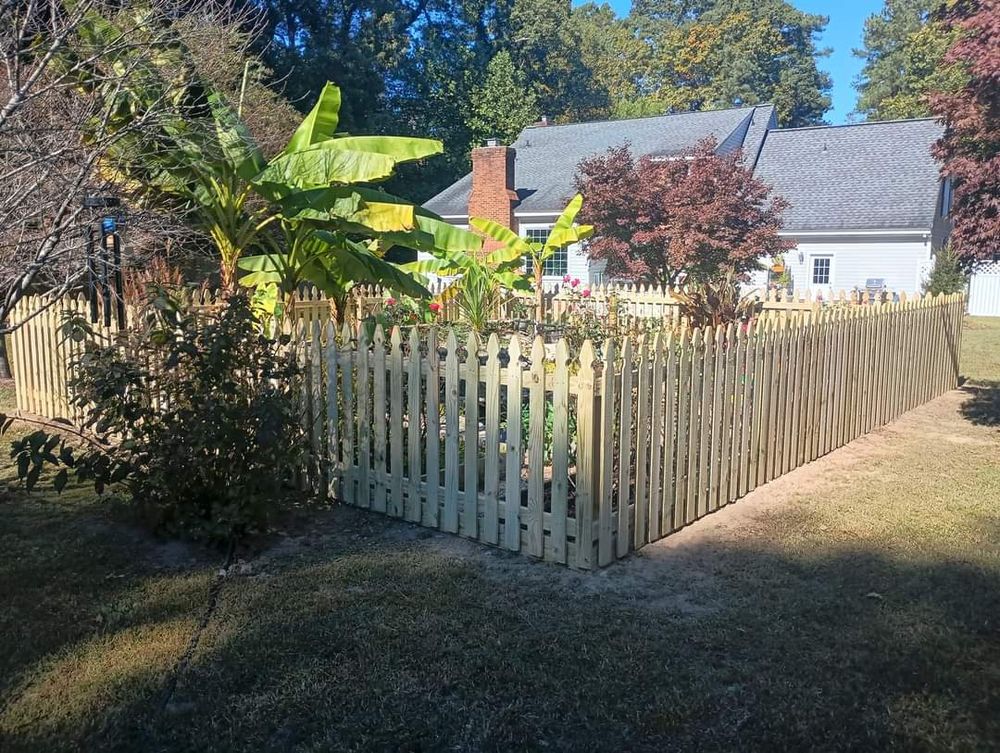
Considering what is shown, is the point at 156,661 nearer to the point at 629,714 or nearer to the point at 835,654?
the point at 629,714

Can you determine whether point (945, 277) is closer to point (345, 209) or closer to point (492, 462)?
point (345, 209)

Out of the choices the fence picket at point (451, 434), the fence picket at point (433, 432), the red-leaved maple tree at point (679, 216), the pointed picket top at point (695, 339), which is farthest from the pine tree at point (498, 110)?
the fence picket at point (451, 434)

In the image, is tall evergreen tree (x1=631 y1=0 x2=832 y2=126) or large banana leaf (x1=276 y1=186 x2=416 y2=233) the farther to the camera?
tall evergreen tree (x1=631 y1=0 x2=832 y2=126)

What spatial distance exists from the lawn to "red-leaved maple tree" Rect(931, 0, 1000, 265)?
3.27 meters

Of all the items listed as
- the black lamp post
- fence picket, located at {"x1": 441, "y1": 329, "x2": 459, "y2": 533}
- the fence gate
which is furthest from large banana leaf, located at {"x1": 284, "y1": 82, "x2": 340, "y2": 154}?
the fence gate

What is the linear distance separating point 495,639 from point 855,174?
91.2 ft

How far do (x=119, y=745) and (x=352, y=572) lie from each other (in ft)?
5.74

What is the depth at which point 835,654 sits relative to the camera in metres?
3.87

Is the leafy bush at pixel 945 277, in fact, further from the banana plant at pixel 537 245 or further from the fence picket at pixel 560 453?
the fence picket at pixel 560 453

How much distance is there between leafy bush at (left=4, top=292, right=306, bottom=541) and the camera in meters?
5.07

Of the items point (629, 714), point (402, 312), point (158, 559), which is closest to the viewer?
point (629, 714)

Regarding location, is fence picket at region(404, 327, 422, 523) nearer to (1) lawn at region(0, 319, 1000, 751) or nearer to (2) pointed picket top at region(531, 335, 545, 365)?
(1) lawn at region(0, 319, 1000, 751)

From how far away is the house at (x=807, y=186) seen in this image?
25.6 m

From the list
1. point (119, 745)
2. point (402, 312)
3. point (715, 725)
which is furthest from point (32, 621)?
point (402, 312)
